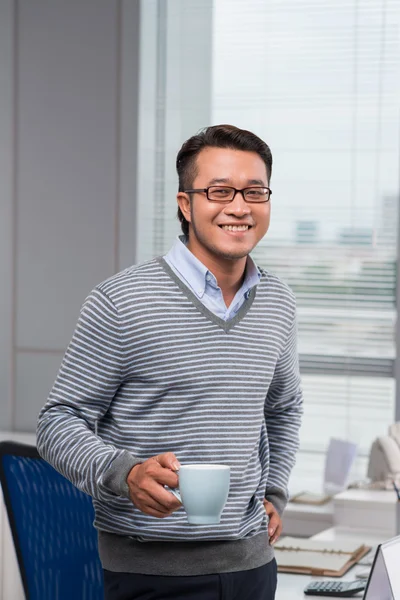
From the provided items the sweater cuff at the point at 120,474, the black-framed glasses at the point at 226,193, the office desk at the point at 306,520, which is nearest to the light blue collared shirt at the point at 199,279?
the black-framed glasses at the point at 226,193

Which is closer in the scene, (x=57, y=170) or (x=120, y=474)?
(x=120, y=474)

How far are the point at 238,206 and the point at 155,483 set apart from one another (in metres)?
0.45

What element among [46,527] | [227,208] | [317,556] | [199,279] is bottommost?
[317,556]

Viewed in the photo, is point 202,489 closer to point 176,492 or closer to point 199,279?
point 176,492

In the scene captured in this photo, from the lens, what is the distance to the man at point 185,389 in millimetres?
1418

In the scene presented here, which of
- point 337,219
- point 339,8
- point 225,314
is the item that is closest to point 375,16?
point 339,8

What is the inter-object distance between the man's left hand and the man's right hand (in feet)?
1.37

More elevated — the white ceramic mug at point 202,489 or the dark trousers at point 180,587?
the white ceramic mug at point 202,489

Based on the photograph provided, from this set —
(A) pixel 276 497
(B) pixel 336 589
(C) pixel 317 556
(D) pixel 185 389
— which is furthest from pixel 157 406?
(C) pixel 317 556

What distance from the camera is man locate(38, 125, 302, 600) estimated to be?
4.65 ft

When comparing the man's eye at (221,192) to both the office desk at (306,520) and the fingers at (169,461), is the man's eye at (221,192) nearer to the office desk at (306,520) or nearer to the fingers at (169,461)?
the fingers at (169,461)

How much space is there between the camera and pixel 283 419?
1778 millimetres

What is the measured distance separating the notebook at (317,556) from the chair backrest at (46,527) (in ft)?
1.60

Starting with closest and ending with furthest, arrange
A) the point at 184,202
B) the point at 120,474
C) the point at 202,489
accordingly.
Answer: the point at 202,489
the point at 120,474
the point at 184,202
